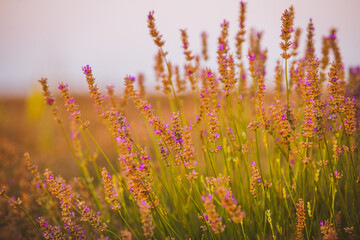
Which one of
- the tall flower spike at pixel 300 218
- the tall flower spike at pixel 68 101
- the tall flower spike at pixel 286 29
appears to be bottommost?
the tall flower spike at pixel 300 218

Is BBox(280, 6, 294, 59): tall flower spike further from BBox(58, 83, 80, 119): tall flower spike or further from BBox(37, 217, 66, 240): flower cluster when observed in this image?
BBox(37, 217, 66, 240): flower cluster

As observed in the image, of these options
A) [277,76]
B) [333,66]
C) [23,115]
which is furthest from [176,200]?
[23,115]

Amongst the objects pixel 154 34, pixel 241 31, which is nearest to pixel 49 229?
pixel 154 34

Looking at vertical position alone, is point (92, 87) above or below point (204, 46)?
below

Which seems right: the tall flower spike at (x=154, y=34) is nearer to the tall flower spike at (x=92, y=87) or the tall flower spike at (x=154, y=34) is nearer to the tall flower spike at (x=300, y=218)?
the tall flower spike at (x=92, y=87)

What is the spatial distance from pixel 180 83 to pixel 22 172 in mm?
2668

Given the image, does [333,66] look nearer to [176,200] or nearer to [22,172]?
[176,200]

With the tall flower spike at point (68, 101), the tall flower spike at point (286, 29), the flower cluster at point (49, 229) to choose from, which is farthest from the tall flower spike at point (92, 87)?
the tall flower spike at point (286, 29)

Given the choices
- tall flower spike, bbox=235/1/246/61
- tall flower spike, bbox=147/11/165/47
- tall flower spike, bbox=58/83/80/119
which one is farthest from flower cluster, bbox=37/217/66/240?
tall flower spike, bbox=235/1/246/61

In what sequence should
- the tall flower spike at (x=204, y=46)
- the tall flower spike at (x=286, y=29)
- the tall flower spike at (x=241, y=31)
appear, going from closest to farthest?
the tall flower spike at (x=286, y=29) → the tall flower spike at (x=241, y=31) → the tall flower spike at (x=204, y=46)

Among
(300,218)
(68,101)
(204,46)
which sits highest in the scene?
(204,46)

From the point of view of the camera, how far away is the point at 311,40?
192 cm

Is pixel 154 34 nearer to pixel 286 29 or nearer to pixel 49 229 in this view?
pixel 286 29

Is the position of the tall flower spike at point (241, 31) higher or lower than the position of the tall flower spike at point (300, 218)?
higher
